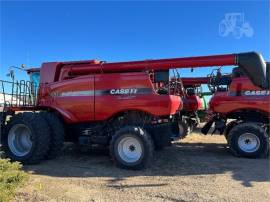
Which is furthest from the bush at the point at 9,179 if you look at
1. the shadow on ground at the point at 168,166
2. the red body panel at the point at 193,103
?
the red body panel at the point at 193,103

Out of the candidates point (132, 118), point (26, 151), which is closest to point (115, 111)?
point (132, 118)

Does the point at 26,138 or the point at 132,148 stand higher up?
the point at 26,138

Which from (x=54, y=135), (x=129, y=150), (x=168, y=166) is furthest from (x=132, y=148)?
(x=54, y=135)

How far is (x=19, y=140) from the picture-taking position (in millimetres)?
10117

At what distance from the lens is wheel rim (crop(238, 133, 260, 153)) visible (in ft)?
34.0

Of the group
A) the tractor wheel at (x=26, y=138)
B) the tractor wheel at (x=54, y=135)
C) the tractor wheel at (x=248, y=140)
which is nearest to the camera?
the tractor wheel at (x=26, y=138)

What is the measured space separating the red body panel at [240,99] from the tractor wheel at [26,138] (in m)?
4.66

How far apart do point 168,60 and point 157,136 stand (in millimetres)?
1731

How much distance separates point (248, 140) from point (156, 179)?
367 cm

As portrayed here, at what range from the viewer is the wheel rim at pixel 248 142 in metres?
10.4

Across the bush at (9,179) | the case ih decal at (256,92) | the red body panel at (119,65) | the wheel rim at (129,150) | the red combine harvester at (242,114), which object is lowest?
the bush at (9,179)

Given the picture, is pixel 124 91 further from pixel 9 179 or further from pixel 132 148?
pixel 9 179

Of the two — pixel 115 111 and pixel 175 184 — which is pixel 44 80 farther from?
pixel 175 184

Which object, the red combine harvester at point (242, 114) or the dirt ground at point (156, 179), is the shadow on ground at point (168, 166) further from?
the red combine harvester at point (242, 114)
